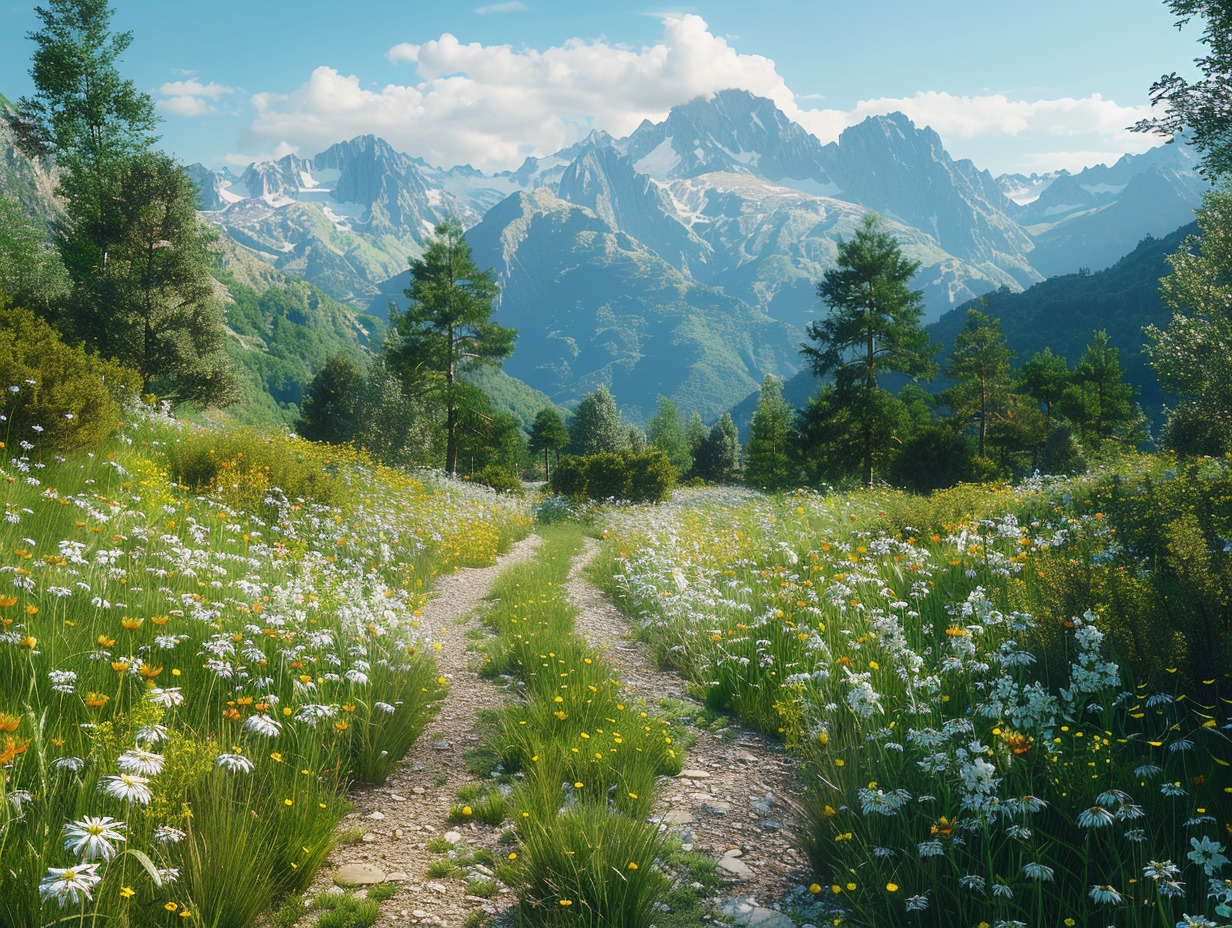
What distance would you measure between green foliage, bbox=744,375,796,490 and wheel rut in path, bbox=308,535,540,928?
4427cm

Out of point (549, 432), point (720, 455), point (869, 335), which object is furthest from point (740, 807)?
point (720, 455)

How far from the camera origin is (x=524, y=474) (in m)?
80.5

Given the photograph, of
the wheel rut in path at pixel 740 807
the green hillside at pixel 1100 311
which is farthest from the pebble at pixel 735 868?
the green hillside at pixel 1100 311

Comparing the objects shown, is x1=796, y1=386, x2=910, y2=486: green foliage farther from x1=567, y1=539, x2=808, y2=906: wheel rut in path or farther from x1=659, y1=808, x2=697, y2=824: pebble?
x1=659, y1=808, x2=697, y2=824: pebble

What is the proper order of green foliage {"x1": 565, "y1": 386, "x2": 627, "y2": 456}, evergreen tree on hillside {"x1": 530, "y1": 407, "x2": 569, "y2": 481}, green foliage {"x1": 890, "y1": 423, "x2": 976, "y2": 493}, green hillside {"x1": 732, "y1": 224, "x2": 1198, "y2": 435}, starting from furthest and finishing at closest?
green hillside {"x1": 732, "y1": 224, "x2": 1198, "y2": 435} → evergreen tree on hillside {"x1": 530, "y1": 407, "x2": 569, "y2": 481} → green foliage {"x1": 565, "y1": 386, "x2": 627, "y2": 456} → green foliage {"x1": 890, "y1": 423, "x2": 976, "y2": 493}

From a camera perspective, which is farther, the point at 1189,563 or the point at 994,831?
the point at 1189,563

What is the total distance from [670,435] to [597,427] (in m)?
18.8

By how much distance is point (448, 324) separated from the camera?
85.6 ft

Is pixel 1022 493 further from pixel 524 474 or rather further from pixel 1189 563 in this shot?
pixel 524 474

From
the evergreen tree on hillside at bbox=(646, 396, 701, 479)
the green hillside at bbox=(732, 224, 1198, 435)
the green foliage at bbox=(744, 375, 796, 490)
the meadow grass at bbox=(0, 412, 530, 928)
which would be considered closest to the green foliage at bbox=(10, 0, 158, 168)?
the meadow grass at bbox=(0, 412, 530, 928)

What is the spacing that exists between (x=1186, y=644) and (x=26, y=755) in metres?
5.90

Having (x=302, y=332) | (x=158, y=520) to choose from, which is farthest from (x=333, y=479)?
(x=302, y=332)

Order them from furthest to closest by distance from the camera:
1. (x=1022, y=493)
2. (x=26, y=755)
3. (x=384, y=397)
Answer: (x=384, y=397), (x=1022, y=493), (x=26, y=755)

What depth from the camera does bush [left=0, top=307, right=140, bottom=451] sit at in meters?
7.44
